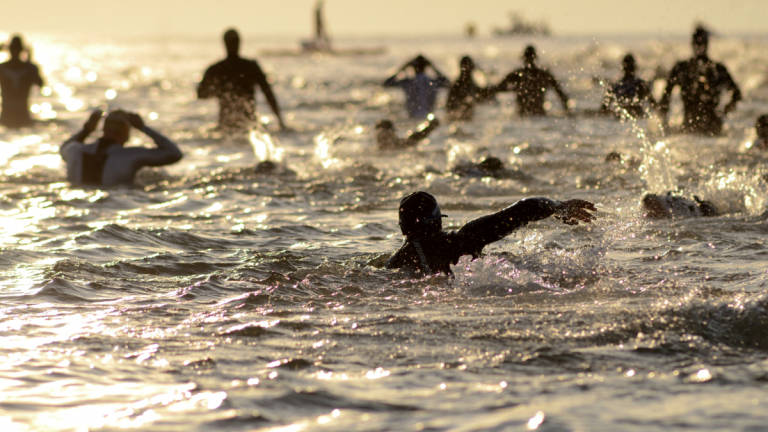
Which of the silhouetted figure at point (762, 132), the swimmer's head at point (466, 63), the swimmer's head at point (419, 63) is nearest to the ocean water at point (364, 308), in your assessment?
the silhouetted figure at point (762, 132)

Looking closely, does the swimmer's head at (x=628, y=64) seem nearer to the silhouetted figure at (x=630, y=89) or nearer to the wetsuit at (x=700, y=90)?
the silhouetted figure at (x=630, y=89)

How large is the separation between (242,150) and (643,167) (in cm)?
547

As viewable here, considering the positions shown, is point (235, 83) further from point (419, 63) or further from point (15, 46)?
point (15, 46)

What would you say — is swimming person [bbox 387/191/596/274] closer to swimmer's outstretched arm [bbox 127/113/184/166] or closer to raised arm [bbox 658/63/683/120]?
swimmer's outstretched arm [bbox 127/113/184/166]

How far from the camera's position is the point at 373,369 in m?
5.15

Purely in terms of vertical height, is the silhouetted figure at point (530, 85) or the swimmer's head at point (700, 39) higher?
the swimmer's head at point (700, 39)

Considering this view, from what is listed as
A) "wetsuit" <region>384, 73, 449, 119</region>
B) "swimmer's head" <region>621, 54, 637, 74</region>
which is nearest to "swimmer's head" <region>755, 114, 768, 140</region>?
"swimmer's head" <region>621, 54, 637, 74</region>

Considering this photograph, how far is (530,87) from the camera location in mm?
18609

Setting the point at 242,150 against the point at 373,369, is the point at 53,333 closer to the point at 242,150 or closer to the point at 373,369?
the point at 373,369

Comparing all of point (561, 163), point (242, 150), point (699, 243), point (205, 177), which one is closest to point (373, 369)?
point (699, 243)

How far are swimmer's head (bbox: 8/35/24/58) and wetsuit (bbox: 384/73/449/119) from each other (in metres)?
5.56

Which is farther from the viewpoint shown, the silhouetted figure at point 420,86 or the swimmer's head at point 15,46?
the swimmer's head at point 15,46

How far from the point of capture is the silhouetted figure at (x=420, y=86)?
16.5 meters

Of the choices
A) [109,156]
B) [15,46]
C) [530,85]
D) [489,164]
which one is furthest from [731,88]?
[15,46]
